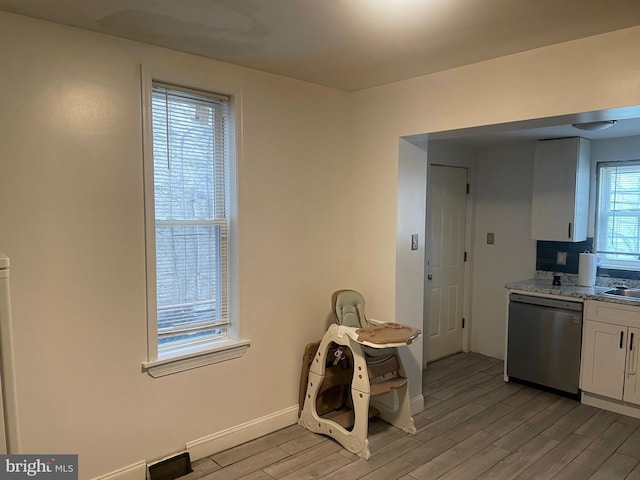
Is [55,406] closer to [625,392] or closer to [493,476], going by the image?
[493,476]

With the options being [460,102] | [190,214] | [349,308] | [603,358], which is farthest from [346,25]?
[603,358]

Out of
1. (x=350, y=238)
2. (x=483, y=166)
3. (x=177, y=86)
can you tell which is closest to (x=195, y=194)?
(x=177, y=86)

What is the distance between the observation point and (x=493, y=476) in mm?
2676

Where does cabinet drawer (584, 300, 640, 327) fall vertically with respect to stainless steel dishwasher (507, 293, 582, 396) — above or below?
above

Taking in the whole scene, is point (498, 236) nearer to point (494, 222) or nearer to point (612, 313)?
point (494, 222)

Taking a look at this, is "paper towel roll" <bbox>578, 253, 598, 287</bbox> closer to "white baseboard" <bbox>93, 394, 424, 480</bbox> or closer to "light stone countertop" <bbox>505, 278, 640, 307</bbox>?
"light stone countertop" <bbox>505, 278, 640, 307</bbox>

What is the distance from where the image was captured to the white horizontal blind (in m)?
2.63

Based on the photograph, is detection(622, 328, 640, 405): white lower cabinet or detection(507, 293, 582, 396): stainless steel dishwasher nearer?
detection(622, 328, 640, 405): white lower cabinet

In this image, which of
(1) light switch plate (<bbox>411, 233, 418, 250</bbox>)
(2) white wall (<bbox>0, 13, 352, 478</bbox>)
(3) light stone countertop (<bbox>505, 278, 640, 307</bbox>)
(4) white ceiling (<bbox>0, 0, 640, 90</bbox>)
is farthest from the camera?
(3) light stone countertop (<bbox>505, 278, 640, 307</bbox>)

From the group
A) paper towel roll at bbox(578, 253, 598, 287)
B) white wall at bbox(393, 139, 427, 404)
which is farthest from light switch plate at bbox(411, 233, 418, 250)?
paper towel roll at bbox(578, 253, 598, 287)

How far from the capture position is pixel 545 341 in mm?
3910

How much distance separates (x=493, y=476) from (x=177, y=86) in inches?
117

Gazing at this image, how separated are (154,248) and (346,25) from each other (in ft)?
5.13
